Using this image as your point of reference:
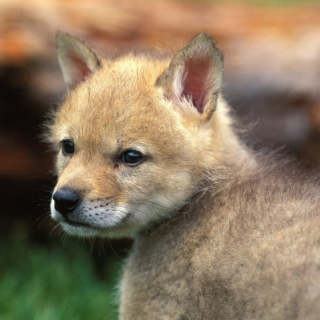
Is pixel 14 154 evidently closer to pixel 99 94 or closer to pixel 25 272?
pixel 25 272

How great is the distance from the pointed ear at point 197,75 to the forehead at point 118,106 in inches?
5.6

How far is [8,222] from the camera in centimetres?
684

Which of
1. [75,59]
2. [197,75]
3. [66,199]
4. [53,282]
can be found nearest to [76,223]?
[66,199]

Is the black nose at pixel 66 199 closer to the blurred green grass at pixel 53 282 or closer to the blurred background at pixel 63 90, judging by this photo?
the blurred green grass at pixel 53 282

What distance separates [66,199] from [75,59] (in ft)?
5.19

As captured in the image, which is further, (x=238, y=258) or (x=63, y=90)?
(x=63, y=90)

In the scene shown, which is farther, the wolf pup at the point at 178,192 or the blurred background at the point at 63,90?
the blurred background at the point at 63,90

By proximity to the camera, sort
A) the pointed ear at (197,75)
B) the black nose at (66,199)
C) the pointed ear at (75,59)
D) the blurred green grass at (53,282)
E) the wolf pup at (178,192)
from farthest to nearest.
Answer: the blurred green grass at (53,282) → the pointed ear at (75,59) → the pointed ear at (197,75) → the black nose at (66,199) → the wolf pup at (178,192)

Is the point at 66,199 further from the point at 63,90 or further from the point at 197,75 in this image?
the point at 63,90

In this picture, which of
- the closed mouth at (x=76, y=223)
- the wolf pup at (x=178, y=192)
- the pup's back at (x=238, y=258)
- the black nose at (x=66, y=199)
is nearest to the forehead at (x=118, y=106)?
the wolf pup at (x=178, y=192)

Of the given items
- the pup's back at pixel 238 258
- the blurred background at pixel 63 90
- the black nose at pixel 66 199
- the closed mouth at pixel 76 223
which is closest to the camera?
the pup's back at pixel 238 258

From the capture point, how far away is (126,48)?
6051 mm

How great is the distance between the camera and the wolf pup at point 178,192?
3455mm

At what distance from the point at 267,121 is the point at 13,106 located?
2.94 m
